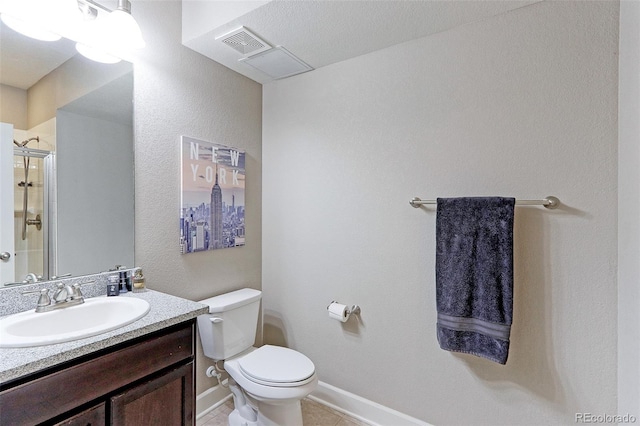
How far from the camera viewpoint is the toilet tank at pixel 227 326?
1.77 metres

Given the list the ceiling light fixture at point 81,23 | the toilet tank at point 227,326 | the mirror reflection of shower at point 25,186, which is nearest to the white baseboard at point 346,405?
the toilet tank at point 227,326

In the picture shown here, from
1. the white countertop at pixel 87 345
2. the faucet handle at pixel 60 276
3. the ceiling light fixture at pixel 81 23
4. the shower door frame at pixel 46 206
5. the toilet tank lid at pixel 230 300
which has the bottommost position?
the toilet tank lid at pixel 230 300

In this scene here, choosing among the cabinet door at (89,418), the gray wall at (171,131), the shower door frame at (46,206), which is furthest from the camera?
the gray wall at (171,131)

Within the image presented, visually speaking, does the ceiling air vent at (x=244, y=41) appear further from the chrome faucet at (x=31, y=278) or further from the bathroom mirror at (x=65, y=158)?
the chrome faucet at (x=31, y=278)

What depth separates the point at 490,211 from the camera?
4.78 ft

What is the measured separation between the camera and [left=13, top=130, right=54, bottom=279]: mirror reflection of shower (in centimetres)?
126

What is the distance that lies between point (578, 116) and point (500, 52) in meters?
0.47

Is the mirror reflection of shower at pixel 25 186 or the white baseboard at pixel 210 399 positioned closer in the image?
the mirror reflection of shower at pixel 25 186

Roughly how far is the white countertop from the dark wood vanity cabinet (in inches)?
1.8

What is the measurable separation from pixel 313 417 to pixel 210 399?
0.67 m

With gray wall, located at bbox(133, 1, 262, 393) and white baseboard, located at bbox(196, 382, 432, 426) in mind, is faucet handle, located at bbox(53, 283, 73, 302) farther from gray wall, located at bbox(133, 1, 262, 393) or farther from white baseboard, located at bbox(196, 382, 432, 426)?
white baseboard, located at bbox(196, 382, 432, 426)

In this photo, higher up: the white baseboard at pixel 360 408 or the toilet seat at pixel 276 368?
the toilet seat at pixel 276 368

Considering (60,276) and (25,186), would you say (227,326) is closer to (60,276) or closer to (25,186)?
(60,276)

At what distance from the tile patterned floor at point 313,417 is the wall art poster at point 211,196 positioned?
1043 millimetres
